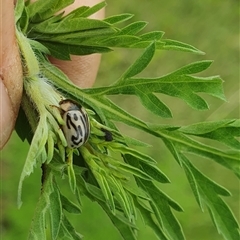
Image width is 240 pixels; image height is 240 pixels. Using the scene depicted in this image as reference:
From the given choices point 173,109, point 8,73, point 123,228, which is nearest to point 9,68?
point 8,73

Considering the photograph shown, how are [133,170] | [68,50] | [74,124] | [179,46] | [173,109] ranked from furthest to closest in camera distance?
1. [173,109]
2. [68,50]
3. [179,46]
4. [133,170]
5. [74,124]

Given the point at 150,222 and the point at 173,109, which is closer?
the point at 150,222

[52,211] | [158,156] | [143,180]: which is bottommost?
[158,156]

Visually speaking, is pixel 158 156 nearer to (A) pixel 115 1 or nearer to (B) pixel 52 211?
(A) pixel 115 1

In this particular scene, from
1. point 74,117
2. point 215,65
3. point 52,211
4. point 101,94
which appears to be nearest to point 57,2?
point 101,94

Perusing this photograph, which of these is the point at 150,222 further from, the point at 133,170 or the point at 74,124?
the point at 74,124

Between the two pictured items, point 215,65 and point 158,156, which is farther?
point 215,65

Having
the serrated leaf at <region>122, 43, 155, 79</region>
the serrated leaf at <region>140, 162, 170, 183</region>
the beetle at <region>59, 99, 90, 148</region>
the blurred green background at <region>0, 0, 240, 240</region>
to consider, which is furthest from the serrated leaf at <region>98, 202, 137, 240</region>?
the blurred green background at <region>0, 0, 240, 240</region>
